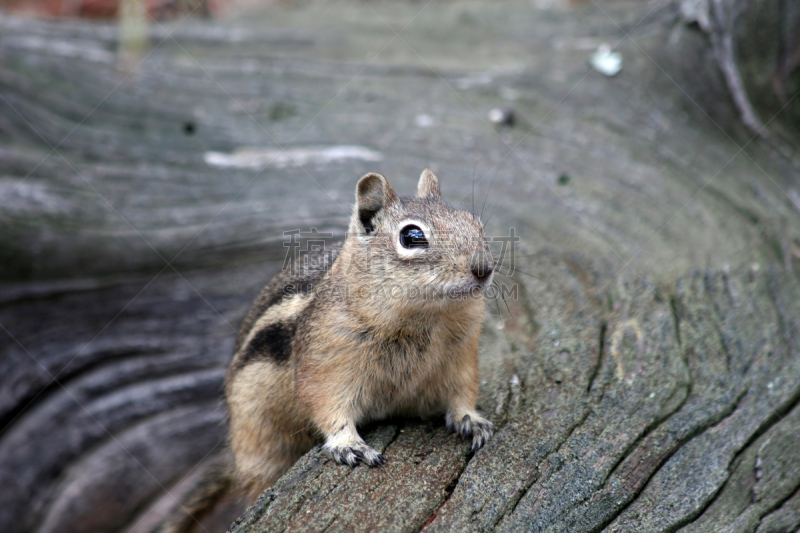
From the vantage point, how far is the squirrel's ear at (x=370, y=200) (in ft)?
10.5

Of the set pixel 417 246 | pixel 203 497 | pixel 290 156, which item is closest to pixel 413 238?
pixel 417 246

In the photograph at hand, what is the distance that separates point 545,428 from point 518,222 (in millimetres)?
1621

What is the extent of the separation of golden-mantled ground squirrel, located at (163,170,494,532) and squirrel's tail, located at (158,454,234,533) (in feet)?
1.13

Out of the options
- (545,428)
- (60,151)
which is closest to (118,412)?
(60,151)

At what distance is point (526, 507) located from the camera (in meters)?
2.06

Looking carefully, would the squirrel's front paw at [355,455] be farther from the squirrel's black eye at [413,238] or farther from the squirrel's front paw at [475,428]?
the squirrel's black eye at [413,238]

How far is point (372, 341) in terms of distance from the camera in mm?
2961

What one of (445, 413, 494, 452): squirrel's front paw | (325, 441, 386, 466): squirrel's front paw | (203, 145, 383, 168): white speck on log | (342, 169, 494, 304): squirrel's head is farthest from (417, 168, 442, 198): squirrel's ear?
(325, 441, 386, 466): squirrel's front paw

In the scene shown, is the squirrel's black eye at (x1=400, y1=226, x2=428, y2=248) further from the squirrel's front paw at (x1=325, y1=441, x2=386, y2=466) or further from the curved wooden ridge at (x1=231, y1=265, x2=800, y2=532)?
the squirrel's front paw at (x1=325, y1=441, x2=386, y2=466)

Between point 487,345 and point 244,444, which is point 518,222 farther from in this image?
point 244,444

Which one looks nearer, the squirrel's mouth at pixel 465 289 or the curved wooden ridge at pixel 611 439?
the curved wooden ridge at pixel 611 439

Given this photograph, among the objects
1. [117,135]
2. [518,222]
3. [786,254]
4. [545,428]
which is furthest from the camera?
[117,135]

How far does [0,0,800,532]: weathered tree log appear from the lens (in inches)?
88.7

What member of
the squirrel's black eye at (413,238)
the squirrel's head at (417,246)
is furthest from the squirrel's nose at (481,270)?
the squirrel's black eye at (413,238)
